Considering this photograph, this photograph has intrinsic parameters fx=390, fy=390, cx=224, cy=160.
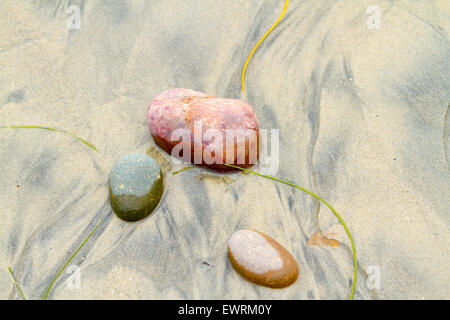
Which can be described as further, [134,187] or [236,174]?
[236,174]

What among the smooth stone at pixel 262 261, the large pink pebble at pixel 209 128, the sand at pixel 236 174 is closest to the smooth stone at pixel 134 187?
the sand at pixel 236 174

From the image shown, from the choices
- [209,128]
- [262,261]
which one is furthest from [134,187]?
[262,261]

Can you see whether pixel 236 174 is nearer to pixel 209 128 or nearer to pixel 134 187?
pixel 209 128

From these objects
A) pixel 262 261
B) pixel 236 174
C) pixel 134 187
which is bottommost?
pixel 262 261

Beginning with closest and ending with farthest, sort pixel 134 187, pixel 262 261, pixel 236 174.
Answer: pixel 262 261
pixel 134 187
pixel 236 174

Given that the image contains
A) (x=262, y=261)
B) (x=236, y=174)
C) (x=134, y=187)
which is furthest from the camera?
(x=236, y=174)

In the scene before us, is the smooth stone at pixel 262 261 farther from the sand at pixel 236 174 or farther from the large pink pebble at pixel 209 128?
the large pink pebble at pixel 209 128
